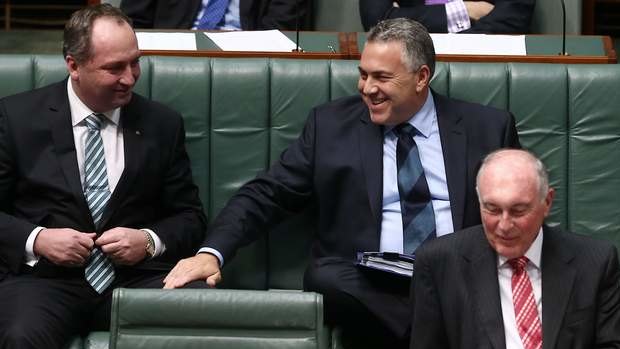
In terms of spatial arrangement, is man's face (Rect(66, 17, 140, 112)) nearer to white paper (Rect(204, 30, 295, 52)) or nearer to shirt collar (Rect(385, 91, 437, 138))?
white paper (Rect(204, 30, 295, 52))

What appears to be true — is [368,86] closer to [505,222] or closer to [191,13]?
[505,222]

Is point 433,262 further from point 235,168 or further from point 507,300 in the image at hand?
point 235,168

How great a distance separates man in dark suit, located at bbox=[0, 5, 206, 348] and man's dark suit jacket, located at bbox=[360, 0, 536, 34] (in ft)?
3.78

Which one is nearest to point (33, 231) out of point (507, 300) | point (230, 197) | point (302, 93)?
point (230, 197)

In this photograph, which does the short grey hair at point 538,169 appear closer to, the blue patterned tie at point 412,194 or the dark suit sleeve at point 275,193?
the blue patterned tie at point 412,194

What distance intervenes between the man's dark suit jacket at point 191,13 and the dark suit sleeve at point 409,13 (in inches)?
9.3

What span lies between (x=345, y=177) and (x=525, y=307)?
76 centimetres

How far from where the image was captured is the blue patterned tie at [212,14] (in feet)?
14.6

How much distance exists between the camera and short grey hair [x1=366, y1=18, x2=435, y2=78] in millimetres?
3387

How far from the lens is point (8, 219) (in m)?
3.29

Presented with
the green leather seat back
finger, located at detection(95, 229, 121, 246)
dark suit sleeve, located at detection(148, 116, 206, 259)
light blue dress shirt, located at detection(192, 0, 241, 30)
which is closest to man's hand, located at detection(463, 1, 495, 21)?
light blue dress shirt, located at detection(192, 0, 241, 30)

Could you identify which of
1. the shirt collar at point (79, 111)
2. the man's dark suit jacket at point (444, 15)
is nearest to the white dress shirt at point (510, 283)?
the shirt collar at point (79, 111)

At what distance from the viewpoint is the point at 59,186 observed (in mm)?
3316

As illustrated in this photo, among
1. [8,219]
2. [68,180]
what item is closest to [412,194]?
[68,180]
